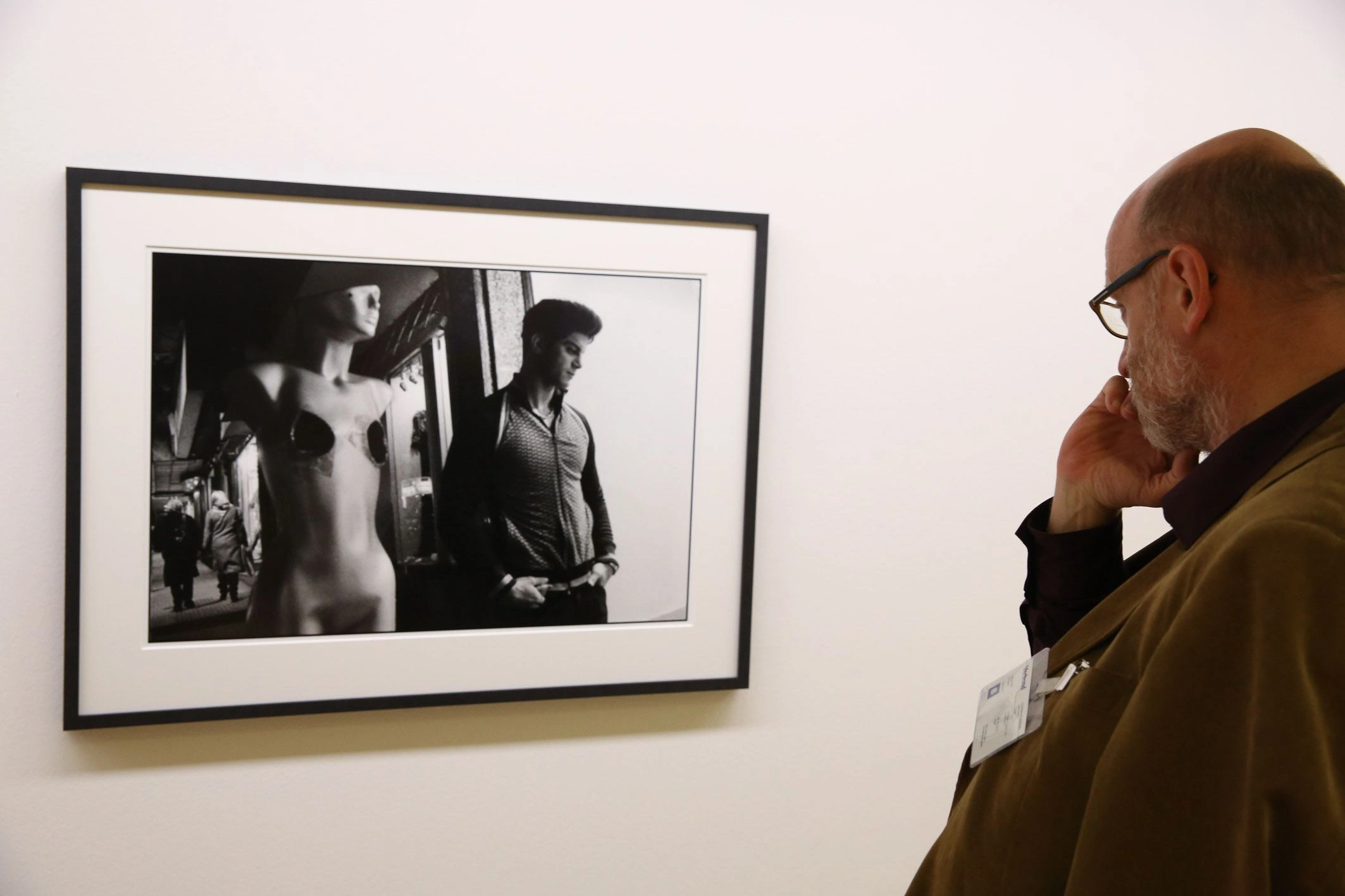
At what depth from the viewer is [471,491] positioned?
1.81 metres

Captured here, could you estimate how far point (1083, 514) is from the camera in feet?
5.00

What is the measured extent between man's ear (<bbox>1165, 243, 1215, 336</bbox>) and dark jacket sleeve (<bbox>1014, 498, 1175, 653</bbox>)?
48 centimetres

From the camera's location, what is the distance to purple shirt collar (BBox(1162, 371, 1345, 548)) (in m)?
1.00

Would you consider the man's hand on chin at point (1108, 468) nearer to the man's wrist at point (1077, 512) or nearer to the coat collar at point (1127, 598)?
the man's wrist at point (1077, 512)

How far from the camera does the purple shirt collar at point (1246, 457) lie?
1.00 meters

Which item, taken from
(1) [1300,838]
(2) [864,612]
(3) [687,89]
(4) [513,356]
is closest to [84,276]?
(4) [513,356]

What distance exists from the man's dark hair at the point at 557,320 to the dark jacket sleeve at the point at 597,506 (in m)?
0.15

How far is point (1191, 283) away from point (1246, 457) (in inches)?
7.3

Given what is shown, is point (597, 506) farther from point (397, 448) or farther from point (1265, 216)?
point (1265, 216)

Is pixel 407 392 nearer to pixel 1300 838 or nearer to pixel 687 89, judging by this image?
pixel 687 89

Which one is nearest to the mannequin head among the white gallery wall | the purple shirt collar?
the white gallery wall

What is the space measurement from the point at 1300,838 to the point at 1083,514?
752 millimetres

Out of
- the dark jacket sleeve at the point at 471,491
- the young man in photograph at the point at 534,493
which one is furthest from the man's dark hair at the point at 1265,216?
the dark jacket sleeve at the point at 471,491

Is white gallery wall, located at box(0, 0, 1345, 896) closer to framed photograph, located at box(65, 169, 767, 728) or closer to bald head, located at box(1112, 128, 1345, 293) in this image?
framed photograph, located at box(65, 169, 767, 728)
